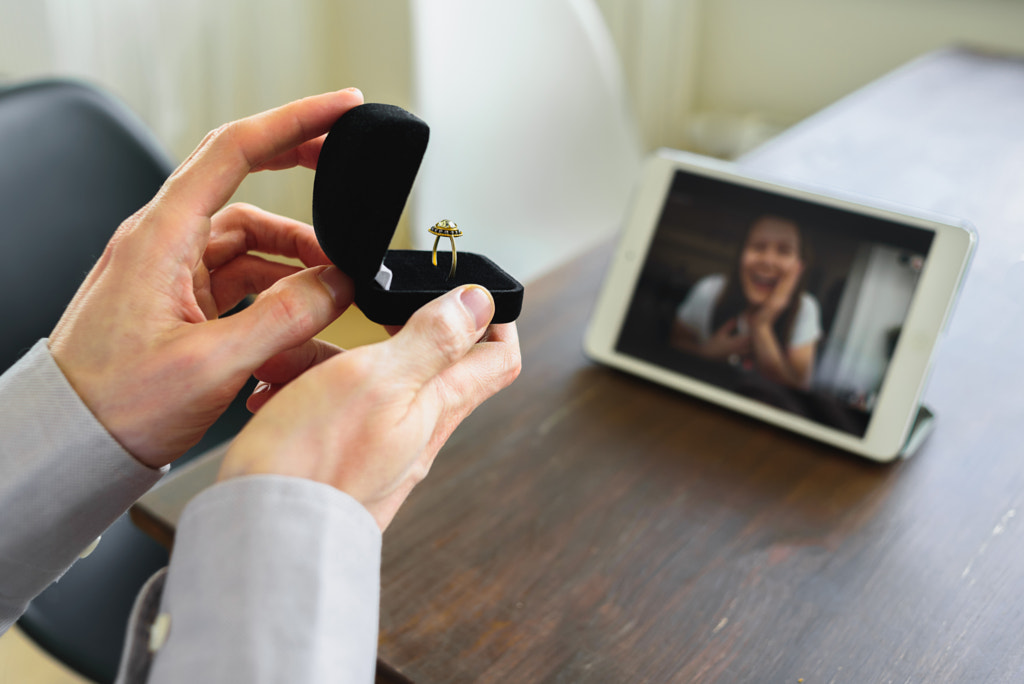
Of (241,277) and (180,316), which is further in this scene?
(241,277)

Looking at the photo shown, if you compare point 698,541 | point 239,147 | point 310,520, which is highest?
point 239,147

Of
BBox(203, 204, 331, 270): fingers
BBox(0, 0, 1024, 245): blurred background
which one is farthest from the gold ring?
BBox(0, 0, 1024, 245): blurred background

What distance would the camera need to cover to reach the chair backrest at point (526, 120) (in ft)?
3.45

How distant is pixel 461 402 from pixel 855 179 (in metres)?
0.69

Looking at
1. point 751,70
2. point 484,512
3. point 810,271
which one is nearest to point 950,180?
point 810,271

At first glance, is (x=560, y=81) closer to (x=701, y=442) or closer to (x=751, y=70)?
(x=701, y=442)

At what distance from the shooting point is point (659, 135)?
2.08 m

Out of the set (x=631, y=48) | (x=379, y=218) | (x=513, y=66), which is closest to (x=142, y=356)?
(x=379, y=218)

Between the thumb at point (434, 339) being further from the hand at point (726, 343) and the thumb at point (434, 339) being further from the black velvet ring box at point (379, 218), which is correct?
the hand at point (726, 343)

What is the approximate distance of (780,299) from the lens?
24.2 inches

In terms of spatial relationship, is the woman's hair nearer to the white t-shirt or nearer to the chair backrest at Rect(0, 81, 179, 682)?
the white t-shirt

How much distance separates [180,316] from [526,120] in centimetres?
87

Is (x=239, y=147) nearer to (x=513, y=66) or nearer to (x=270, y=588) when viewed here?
(x=270, y=588)

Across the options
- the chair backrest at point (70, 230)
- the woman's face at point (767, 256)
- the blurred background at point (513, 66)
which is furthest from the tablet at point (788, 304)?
the chair backrest at point (70, 230)
